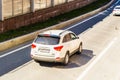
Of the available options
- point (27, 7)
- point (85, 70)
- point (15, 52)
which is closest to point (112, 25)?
point (27, 7)

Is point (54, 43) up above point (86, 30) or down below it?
above

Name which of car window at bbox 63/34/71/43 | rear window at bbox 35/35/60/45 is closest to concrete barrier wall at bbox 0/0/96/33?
car window at bbox 63/34/71/43

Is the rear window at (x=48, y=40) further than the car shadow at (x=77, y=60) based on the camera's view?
No

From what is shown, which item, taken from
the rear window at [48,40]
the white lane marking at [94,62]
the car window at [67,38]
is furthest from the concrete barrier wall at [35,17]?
the rear window at [48,40]

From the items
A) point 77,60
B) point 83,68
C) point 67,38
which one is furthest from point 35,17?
point 83,68

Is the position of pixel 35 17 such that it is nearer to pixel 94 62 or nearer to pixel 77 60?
pixel 77 60

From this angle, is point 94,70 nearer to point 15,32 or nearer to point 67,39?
point 67,39

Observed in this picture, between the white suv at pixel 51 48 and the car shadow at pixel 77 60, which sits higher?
the white suv at pixel 51 48

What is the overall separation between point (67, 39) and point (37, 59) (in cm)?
221

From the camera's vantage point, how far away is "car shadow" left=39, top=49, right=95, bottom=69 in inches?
723

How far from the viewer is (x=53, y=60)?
17.5 metres

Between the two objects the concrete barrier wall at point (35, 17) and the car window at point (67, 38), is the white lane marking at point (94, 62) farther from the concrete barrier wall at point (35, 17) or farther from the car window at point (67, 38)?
the concrete barrier wall at point (35, 17)

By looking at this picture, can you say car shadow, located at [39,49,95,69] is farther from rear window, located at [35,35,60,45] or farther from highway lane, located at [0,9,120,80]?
rear window, located at [35,35,60,45]

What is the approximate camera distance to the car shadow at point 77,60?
18.4 m
